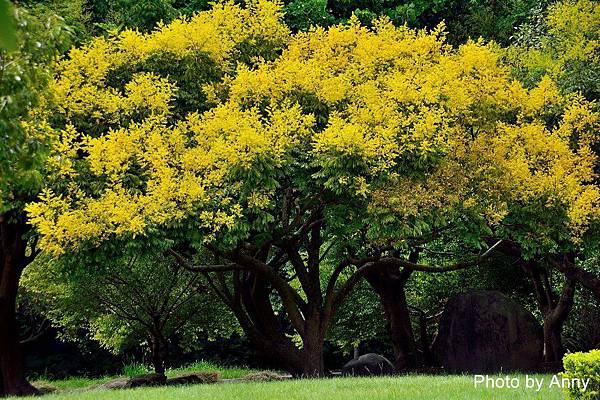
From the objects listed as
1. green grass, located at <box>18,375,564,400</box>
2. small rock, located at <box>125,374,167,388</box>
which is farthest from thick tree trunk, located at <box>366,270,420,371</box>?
green grass, located at <box>18,375,564,400</box>

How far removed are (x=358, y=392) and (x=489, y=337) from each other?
27.2ft

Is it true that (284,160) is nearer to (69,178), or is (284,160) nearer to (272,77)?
(272,77)

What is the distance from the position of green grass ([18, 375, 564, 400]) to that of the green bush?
1.62 m

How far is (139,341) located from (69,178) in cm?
995

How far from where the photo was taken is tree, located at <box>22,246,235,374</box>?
17938 millimetres

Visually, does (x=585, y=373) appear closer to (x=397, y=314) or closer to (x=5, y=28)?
(x=5, y=28)

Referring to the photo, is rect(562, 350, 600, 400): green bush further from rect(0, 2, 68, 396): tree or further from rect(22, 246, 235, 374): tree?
rect(22, 246, 235, 374): tree

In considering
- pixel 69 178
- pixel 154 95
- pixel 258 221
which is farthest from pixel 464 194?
pixel 69 178

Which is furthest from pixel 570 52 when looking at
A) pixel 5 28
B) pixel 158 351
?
pixel 5 28

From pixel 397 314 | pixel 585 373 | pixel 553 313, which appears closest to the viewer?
pixel 585 373

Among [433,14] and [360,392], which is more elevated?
[433,14]

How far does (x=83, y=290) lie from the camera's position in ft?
58.2

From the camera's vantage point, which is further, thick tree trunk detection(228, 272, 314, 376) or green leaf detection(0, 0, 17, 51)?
thick tree trunk detection(228, 272, 314, 376)

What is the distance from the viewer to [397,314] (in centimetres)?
1917
